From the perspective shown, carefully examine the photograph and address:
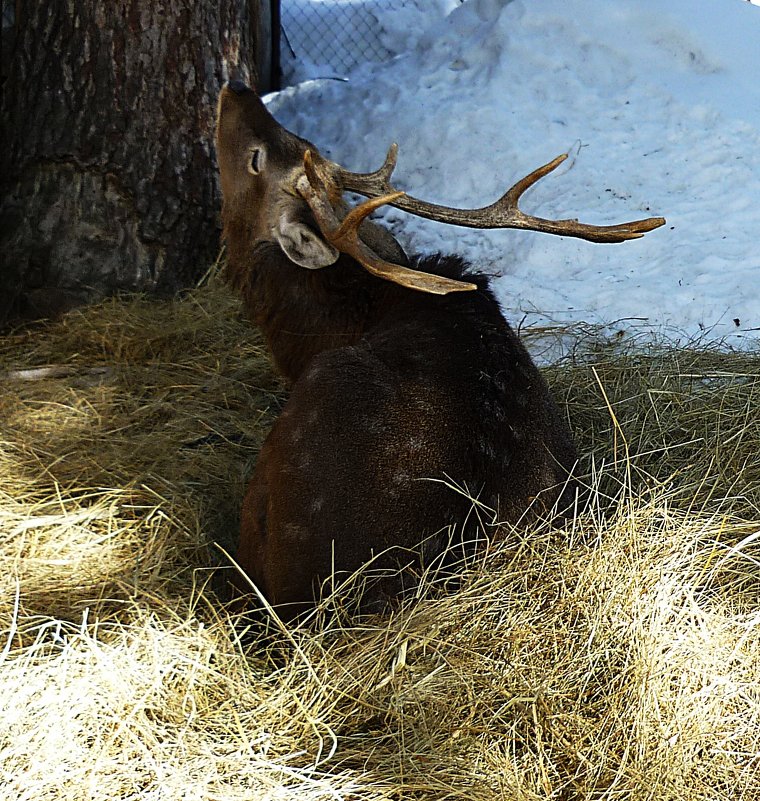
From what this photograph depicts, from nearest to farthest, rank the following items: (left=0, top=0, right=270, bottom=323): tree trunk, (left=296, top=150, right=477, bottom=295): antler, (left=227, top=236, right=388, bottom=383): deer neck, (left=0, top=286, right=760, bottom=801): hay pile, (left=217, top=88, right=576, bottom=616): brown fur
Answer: (left=0, top=286, right=760, bottom=801): hay pile
(left=217, top=88, right=576, bottom=616): brown fur
(left=296, top=150, right=477, bottom=295): antler
(left=227, top=236, right=388, bottom=383): deer neck
(left=0, top=0, right=270, bottom=323): tree trunk

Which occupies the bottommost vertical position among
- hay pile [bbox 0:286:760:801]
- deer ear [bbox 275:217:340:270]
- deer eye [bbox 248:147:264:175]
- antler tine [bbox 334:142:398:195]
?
hay pile [bbox 0:286:760:801]

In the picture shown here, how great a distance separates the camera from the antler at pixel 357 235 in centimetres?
329

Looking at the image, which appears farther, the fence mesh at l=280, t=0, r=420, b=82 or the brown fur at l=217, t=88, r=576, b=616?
the fence mesh at l=280, t=0, r=420, b=82

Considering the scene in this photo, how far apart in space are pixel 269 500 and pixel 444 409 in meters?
0.67

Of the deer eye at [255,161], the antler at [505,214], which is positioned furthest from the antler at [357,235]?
the deer eye at [255,161]

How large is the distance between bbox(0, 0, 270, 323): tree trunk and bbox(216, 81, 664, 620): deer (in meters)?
1.88

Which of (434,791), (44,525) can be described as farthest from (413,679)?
(44,525)

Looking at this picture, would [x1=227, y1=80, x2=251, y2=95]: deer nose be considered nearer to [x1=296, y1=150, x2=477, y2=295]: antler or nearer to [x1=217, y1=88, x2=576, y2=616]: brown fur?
[x1=296, y1=150, x2=477, y2=295]: antler

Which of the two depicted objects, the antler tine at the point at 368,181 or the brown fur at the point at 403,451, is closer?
the brown fur at the point at 403,451

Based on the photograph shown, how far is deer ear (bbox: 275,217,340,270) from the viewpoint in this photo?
403 cm

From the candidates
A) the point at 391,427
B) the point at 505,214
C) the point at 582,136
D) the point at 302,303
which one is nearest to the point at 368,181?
the point at 302,303

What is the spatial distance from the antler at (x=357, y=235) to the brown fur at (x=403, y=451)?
0.25 m

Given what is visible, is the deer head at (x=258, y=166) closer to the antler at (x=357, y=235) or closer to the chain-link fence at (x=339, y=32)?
the antler at (x=357, y=235)

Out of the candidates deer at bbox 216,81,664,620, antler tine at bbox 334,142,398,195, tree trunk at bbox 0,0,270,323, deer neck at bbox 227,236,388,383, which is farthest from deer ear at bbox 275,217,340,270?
tree trunk at bbox 0,0,270,323
